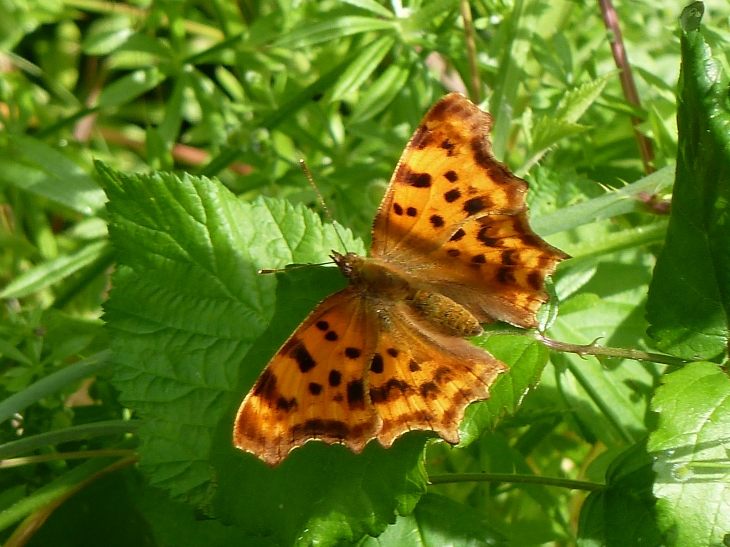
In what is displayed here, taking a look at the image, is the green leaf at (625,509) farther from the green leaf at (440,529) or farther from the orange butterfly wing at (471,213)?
the orange butterfly wing at (471,213)

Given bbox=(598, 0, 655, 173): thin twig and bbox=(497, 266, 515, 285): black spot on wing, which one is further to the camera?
bbox=(598, 0, 655, 173): thin twig

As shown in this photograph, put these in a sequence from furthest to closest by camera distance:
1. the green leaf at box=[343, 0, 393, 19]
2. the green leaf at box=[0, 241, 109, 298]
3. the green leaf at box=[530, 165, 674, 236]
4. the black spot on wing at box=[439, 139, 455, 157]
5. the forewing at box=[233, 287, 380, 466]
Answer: the green leaf at box=[0, 241, 109, 298] < the green leaf at box=[343, 0, 393, 19] < the green leaf at box=[530, 165, 674, 236] < the black spot on wing at box=[439, 139, 455, 157] < the forewing at box=[233, 287, 380, 466]

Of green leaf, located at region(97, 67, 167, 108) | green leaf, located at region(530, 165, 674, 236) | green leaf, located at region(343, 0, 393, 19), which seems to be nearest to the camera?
green leaf, located at region(530, 165, 674, 236)

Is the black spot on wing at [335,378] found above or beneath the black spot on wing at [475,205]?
beneath

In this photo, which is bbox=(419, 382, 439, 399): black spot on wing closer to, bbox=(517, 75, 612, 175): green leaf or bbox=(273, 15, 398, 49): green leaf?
bbox=(517, 75, 612, 175): green leaf

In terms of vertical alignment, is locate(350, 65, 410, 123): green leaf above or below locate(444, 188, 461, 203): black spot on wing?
above

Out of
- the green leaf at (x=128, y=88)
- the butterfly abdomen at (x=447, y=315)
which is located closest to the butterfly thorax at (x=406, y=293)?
the butterfly abdomen at (x=447, y=315)

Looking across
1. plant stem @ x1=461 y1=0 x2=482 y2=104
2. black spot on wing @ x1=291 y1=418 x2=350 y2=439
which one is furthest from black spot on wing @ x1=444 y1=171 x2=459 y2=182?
plant stem @ x1=461 y1=0 x2=482 y2=104

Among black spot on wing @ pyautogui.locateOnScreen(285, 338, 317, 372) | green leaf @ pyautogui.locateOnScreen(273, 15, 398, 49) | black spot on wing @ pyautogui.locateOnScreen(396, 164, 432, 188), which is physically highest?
green leaf @ pyautogui.locateOnScreen(273, 15, 398, 49)
